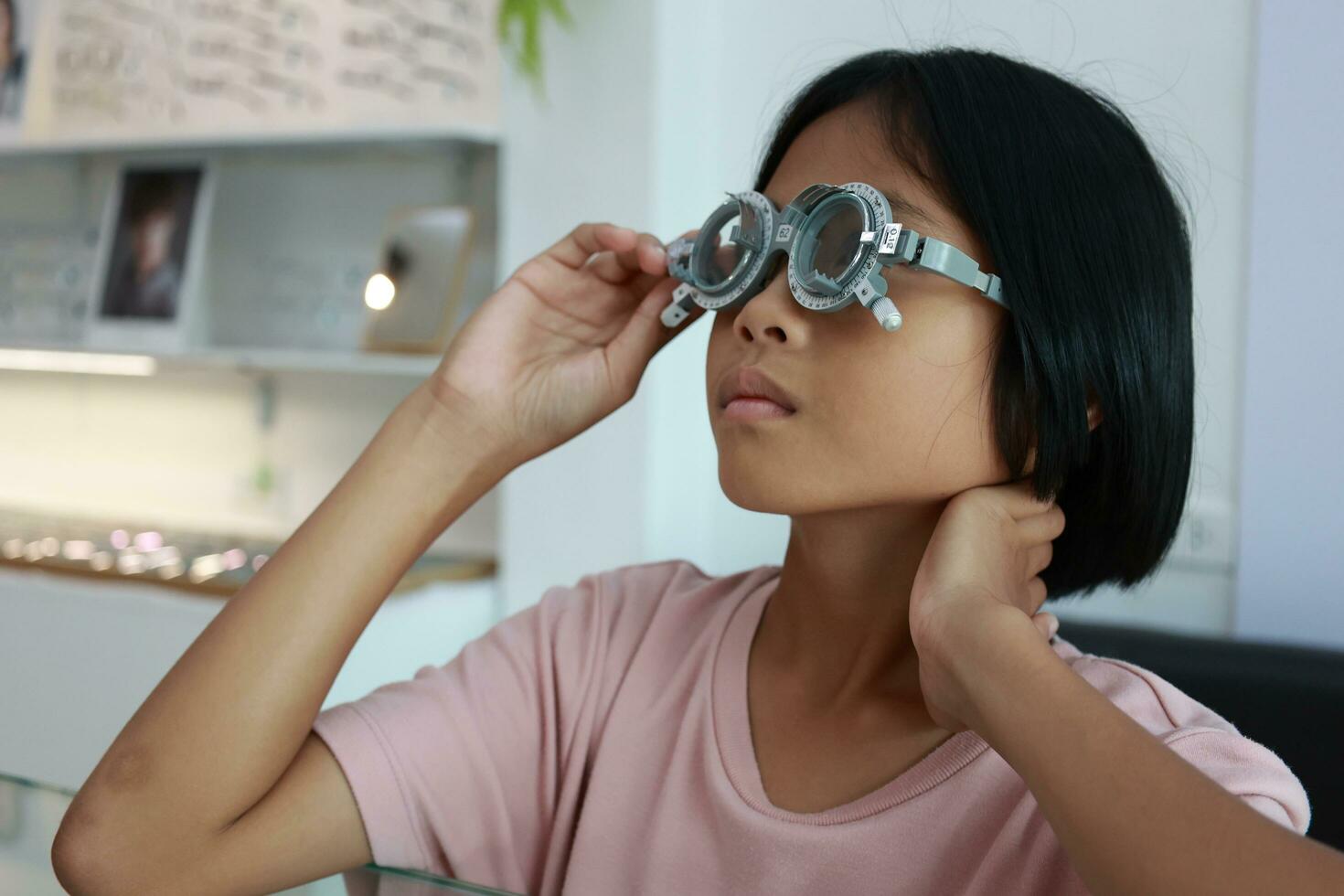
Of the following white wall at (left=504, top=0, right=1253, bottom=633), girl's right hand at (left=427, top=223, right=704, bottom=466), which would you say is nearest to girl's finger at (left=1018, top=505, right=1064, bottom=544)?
girl's right hand at (left=427, top=223, right=704, bottom=466)

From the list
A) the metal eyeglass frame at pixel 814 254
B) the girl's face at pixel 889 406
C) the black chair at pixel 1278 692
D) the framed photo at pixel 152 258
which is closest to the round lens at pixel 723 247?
the metal eyeglass frame at pixel 814 254

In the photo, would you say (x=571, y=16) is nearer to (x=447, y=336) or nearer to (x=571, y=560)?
(x=447, y=336)

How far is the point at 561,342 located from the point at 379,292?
1510 millimetres

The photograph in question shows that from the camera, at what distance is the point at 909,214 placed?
0.99 meters

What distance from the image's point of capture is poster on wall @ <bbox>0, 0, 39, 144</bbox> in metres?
3.12

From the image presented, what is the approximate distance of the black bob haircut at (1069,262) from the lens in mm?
958

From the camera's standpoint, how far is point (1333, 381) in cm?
192

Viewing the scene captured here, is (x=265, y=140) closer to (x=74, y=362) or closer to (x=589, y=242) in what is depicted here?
(x=74, y=362)

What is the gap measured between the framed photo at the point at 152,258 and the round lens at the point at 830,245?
223 cm

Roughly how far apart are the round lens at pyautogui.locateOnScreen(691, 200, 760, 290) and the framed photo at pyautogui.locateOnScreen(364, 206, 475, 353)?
148 centimetres

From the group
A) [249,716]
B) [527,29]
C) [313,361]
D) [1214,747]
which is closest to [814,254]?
[1214,747]

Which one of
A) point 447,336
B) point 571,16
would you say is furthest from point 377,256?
point 571,16

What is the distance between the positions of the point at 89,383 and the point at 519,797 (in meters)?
2.69

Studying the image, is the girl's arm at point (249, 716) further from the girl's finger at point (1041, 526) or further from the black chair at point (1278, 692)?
the black chair at point (1278, 692)
